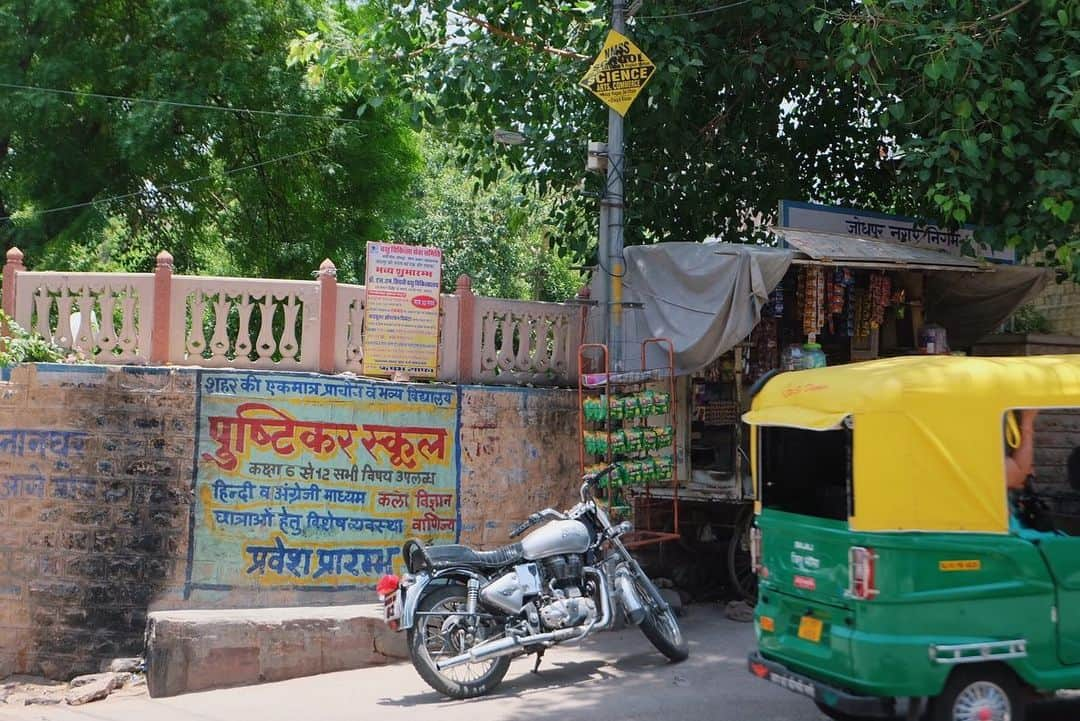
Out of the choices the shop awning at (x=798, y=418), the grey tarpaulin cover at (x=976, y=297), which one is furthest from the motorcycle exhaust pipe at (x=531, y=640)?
the grey tarpaulin cover at (x=976, y=297)

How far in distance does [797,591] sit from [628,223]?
643cm

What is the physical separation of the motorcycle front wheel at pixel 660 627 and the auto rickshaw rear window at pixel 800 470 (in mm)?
1593

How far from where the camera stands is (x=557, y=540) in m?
6.92

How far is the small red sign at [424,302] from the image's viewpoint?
28.2 ft

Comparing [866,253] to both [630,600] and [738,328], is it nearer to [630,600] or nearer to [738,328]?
[738,328]

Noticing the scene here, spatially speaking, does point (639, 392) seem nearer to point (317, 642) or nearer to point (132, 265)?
point (317, 642)

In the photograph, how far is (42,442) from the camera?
8.16 metres

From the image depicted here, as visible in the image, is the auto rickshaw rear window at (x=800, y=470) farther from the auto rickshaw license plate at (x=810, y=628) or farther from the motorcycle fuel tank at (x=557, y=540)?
the motorcycle fuel tank at (x=557, y=540)

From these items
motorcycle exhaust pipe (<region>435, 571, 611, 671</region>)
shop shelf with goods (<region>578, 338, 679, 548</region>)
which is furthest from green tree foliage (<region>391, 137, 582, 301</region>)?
→ motorcycle exhaust pipe (<region>435, 571, 611, 671</region>)

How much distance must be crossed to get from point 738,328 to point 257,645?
14.0 feet

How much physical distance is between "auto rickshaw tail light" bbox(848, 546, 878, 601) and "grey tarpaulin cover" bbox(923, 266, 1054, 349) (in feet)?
Answer: 19.4

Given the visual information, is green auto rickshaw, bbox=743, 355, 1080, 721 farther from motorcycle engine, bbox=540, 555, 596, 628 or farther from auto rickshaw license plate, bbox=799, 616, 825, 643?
motorcycle engine, bbox=540, 555, 596, 628

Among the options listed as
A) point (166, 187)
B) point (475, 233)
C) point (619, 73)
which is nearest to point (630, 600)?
point (619, 73)

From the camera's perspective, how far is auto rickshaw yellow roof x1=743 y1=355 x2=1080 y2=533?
4.86m
